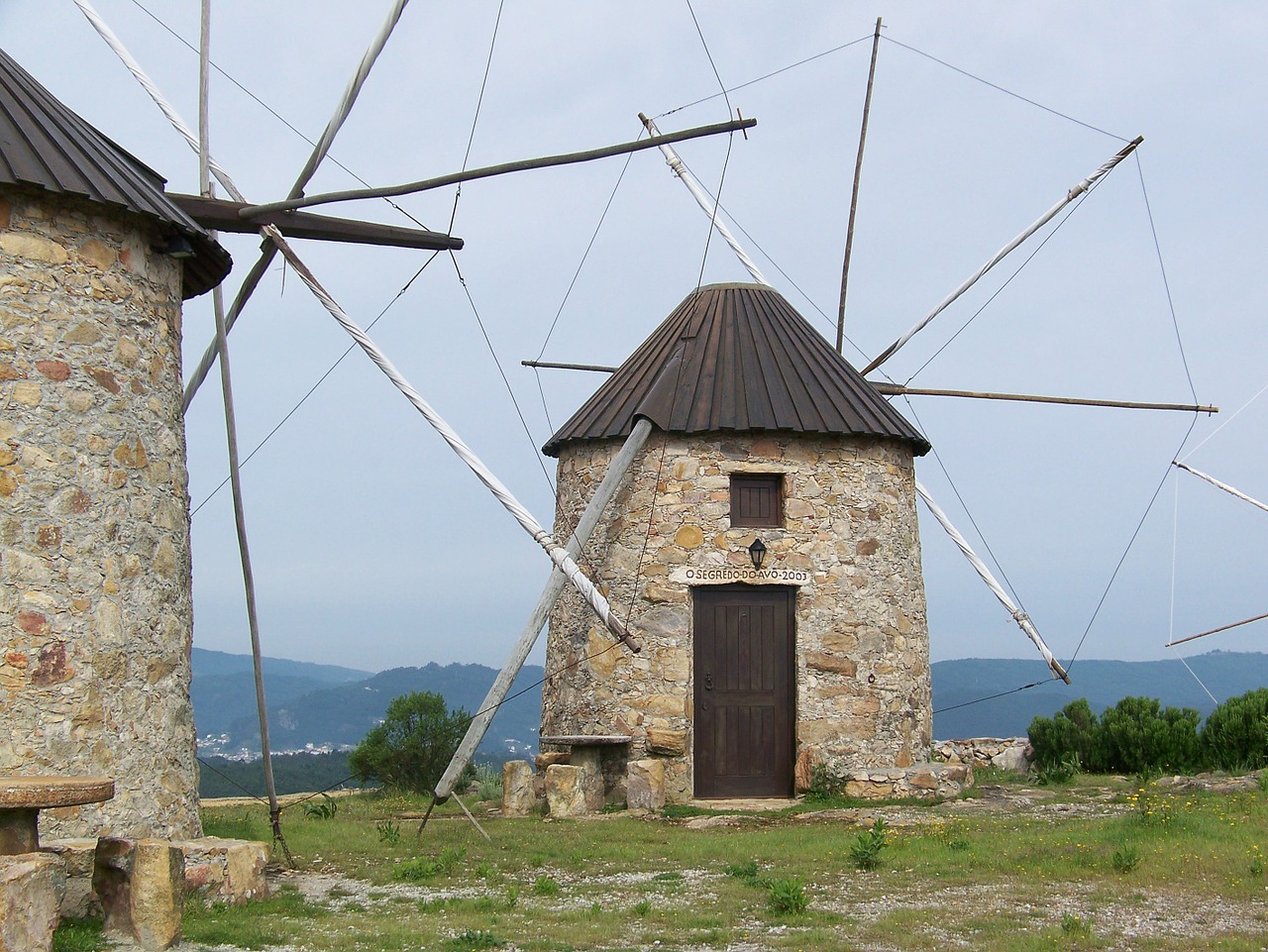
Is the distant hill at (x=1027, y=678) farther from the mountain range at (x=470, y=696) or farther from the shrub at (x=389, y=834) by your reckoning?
the shrub at (x=389, y=834)

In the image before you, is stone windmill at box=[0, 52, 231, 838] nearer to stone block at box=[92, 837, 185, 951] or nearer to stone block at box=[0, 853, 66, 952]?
stone block at box=[92, 837, 185, 951]

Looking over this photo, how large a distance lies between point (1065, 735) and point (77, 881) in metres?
12.5

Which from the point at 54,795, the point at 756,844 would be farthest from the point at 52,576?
the point at 756,844

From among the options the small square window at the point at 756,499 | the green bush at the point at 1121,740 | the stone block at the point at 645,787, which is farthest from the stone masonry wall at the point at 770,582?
the green bush at the point at 1121,740

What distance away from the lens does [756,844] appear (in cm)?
1047

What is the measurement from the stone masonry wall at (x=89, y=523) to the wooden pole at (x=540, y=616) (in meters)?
3.48

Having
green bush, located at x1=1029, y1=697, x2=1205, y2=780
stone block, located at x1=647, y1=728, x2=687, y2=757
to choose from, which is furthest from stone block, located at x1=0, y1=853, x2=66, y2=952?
green bush, located at x1=1029, y1=697, x2=1205, y2=780

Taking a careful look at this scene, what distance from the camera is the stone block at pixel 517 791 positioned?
13.0 meters

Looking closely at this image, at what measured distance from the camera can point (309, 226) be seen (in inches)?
410

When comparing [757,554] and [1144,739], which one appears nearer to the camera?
[757,554]

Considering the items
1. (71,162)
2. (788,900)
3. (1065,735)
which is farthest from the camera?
(1065,735)

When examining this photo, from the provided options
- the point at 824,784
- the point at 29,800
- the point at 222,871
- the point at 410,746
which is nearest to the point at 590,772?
the point at 824,784

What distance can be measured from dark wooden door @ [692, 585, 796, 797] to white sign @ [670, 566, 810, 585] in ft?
0.52

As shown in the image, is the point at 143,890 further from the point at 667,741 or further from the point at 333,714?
the point at 333,714
